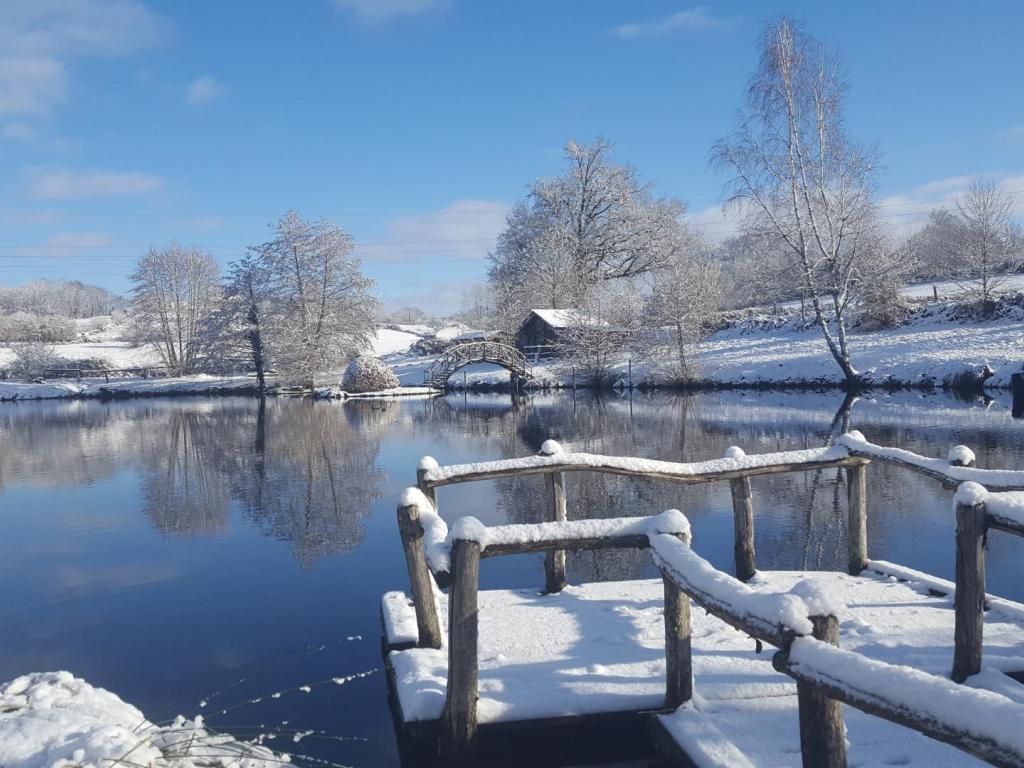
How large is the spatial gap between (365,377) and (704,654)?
140 ft

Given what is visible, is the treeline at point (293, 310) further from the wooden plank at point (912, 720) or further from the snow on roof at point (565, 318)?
the wooden plank at point (912, 720)

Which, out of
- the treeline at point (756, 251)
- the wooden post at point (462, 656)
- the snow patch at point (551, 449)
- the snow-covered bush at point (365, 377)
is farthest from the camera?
the snow-covered bush at point (365, 377)

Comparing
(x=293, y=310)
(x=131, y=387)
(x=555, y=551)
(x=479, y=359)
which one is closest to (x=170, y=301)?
(x=131, y=387)

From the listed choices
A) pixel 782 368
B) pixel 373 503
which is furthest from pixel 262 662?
pixel 782 368

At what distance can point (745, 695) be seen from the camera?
4.50 metres

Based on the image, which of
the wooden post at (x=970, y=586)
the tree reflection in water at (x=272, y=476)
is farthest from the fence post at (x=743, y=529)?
the tree reflection in water at (x=272, y=476)

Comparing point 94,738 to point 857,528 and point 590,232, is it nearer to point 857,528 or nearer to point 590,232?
point 857,528

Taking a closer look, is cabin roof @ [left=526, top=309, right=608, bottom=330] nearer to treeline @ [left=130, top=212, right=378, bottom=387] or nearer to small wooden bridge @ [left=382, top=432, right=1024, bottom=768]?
treeline @ [left=130, top=212, right=378, bottom=387]

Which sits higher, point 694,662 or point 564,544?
point 564,544

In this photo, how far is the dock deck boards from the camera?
4020 millimetres

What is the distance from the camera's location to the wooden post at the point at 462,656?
4242mm

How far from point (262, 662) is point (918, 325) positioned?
131 ft

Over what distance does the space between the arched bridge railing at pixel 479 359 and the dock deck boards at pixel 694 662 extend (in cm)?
3696

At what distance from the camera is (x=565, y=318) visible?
47438 millimetres
